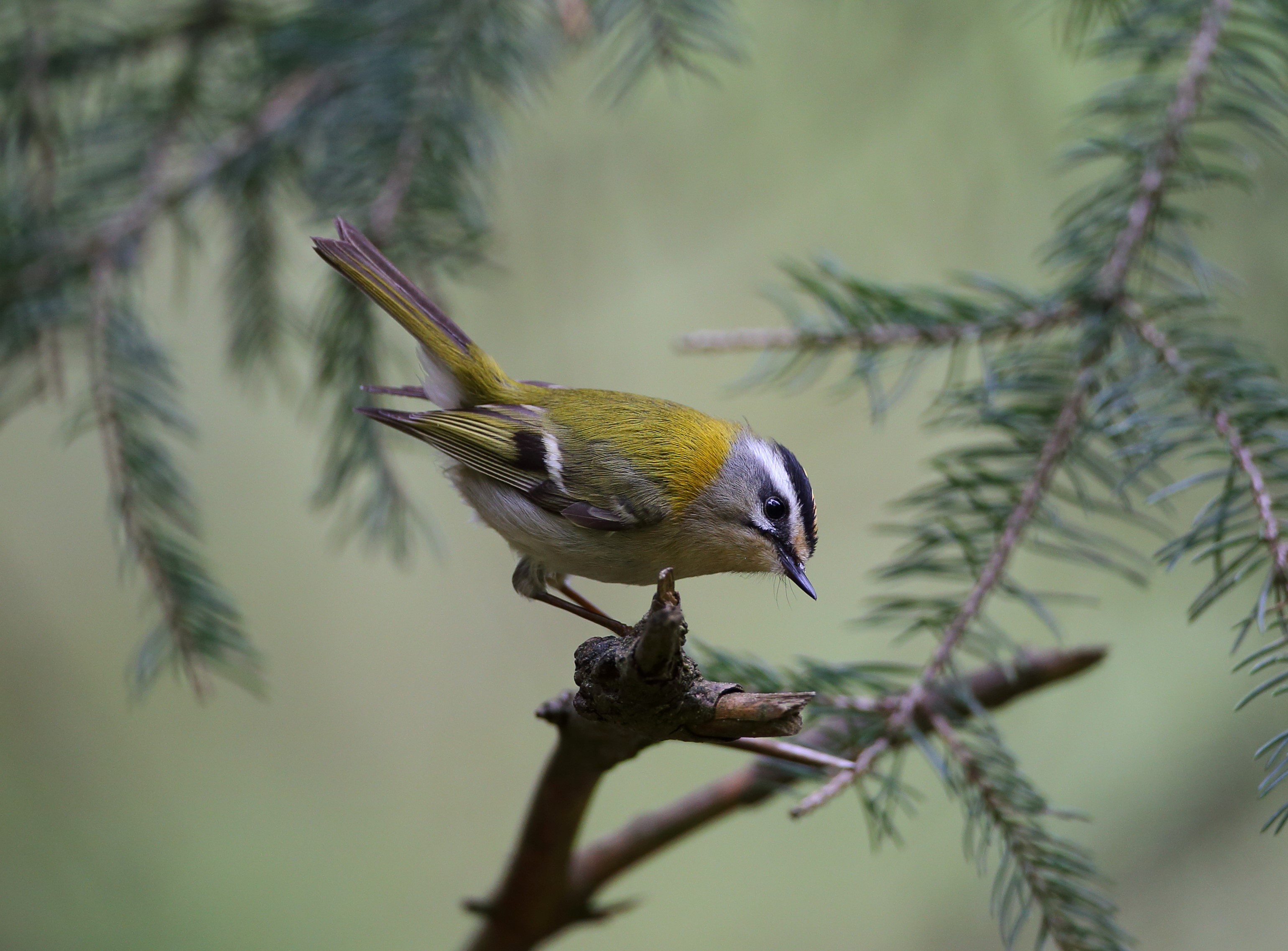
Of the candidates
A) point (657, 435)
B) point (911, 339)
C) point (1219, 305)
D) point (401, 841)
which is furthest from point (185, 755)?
point (1219, 305)

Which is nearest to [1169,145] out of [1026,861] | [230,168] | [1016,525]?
[1016,525]

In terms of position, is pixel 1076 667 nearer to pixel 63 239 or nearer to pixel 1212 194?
pixel 1212 194

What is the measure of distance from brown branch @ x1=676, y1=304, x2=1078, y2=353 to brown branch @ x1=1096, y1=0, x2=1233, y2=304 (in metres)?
0.09

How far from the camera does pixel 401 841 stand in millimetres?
2898

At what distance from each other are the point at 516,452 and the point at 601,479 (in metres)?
0.16

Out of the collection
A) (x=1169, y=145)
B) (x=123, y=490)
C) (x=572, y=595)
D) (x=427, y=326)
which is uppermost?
(x=1169, y=145)

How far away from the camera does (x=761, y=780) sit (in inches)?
48.0

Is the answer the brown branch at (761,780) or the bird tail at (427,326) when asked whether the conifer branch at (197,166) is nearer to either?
the bird tail at (427,326)

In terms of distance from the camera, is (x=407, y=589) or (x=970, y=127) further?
(x=407, y=589)

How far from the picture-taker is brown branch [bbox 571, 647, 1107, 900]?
3.75 feet

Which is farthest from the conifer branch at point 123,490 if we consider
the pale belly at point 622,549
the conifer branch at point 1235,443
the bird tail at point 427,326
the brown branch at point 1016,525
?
the conifer branch at point 1235,443

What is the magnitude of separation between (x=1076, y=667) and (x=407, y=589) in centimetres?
244

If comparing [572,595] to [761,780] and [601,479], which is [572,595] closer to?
[601,479]

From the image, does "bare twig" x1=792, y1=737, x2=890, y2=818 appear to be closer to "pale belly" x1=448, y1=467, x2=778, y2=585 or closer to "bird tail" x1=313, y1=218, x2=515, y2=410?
"pale belly" x1=448, y1=467, x2=778, y2=585
